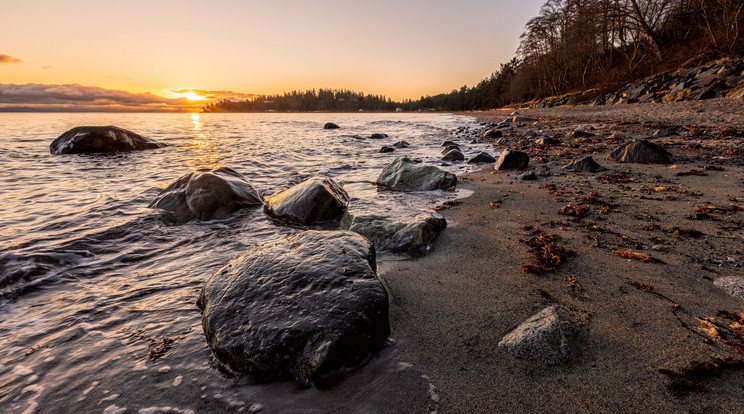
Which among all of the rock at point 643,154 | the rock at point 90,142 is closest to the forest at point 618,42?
the rock at point 643,154

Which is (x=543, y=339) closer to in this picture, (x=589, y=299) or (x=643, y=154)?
(x=589, y=299)

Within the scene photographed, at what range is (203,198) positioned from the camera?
5211mm

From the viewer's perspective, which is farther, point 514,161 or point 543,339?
point 514,161

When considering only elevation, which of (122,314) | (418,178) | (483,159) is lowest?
(122,314)

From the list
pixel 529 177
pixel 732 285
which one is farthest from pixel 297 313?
pixel 529 177

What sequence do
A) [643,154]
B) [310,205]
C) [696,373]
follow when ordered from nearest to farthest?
[696,373] < [310,205] < [643,154]

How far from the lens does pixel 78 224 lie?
4742 mm

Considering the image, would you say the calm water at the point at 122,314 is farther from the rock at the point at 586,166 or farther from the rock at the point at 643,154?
the rock at the point at 643,154

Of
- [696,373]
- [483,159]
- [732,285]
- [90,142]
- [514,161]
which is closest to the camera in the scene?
[696,373]

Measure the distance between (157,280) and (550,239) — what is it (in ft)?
14.4

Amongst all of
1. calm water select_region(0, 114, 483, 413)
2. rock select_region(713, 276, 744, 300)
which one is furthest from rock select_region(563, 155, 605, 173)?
rock select_region(713, 276, 744, 300)

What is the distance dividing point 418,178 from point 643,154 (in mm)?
4949

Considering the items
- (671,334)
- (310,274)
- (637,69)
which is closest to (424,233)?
(310,274)

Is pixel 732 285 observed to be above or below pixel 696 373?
above
